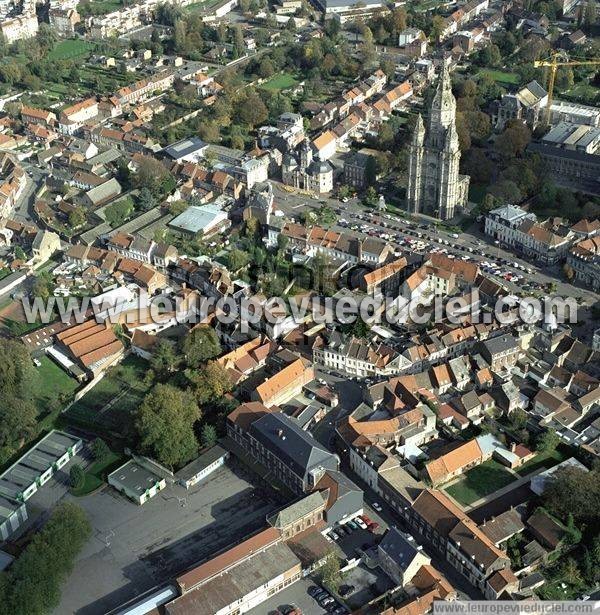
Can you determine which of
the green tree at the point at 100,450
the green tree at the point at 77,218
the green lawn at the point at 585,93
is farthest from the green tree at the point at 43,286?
the green lawn at the point at 585,93

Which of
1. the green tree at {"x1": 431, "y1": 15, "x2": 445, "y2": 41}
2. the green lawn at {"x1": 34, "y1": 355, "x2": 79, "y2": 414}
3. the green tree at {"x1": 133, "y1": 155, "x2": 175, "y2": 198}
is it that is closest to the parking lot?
the green lawn at {"x1": 34, "y1": 355, "x2": 79, "y2": 414}

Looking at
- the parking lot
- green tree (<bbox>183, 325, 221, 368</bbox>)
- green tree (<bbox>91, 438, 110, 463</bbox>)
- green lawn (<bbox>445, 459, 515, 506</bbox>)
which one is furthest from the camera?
green tree (<bbox>183, 325, 221, 368</bbox>)

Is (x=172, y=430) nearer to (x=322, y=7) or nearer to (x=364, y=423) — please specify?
(x=364, y=423)

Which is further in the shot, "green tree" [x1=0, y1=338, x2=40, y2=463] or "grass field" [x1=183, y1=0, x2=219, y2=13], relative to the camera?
"grass field" [x1=183, y1=0, x2=219, y2=13]

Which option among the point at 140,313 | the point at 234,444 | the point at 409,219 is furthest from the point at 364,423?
the point at 409,219

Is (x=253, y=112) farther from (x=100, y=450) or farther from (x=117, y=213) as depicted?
(x=100, y=450)

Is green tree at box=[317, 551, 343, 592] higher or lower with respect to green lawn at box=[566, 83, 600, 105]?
lower

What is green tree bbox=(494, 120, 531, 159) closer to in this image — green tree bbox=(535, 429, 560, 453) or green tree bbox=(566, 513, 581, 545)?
green tree bbox=(535, 429, 560, 453)
